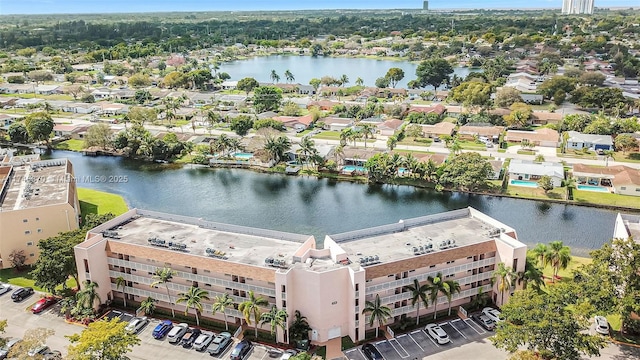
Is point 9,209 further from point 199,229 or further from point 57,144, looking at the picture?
point 57,144

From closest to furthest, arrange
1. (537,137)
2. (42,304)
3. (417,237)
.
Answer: (417,237)
(42,304)
(537,137)

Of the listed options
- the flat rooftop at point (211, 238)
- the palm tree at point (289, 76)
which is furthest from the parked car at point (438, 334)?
the palm tree at point (289, 76)

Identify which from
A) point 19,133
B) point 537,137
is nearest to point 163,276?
point 537,137

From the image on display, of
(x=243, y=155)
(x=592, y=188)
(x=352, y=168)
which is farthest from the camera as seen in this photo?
(x=243, y=155)

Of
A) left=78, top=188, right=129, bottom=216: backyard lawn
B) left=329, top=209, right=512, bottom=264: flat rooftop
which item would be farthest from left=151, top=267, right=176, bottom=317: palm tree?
left=78, top=188, right=129, bottom=216: backyard lawn

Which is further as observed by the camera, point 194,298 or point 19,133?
point 19,133

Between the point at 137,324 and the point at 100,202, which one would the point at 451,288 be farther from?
the point at 100,202

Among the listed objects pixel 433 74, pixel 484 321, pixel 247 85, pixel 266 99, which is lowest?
pixel 484 321
